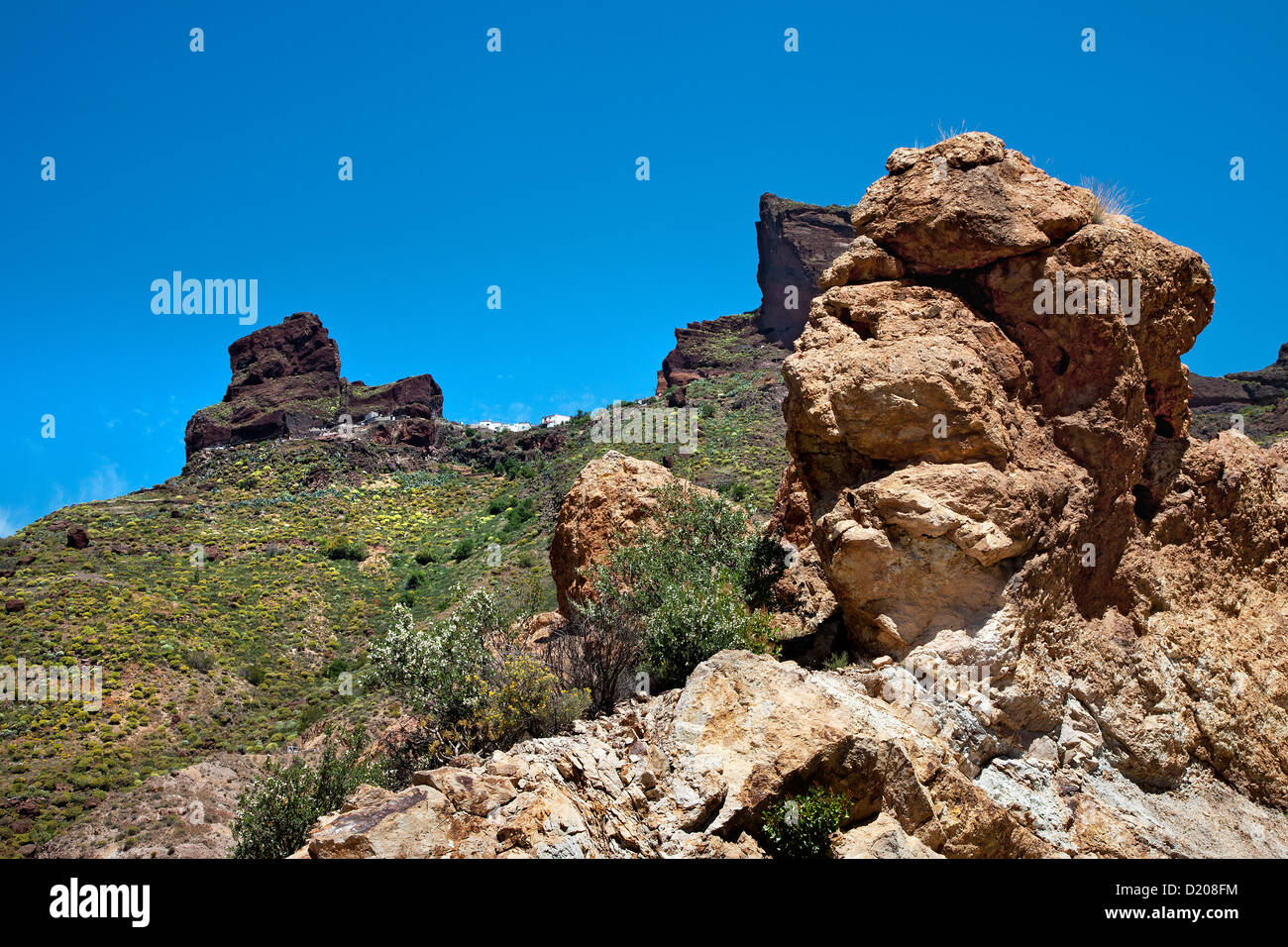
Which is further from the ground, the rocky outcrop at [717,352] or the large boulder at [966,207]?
the rocky outcrop at [717,352]

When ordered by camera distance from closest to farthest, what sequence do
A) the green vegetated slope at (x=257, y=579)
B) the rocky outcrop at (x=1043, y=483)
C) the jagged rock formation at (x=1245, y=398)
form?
1. the rocky outcrop at (x=1043, y=483)
2. the green vegetated slope at (x=257, y=579)
3. the jagged rock formation at (x=1245, y=398)

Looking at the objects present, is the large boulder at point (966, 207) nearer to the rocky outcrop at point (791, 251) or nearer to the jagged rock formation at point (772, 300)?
the jagged rock formation at point (772, 300)

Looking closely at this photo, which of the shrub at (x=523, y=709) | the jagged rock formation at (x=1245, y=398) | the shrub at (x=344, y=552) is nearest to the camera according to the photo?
the shrub at (x=523, y=709)

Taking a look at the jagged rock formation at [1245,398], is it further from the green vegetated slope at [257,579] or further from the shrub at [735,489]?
the shrub at [735,489]

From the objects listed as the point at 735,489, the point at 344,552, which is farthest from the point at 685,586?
the point at 344,552

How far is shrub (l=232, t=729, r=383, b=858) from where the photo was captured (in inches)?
471

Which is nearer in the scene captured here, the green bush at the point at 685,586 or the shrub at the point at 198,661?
the green bush at the point at 685,586

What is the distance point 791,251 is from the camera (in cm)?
10750

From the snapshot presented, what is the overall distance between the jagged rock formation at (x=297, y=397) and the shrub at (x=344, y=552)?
28.1m

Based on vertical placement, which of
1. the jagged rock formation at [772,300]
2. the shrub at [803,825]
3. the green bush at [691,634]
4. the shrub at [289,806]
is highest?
the jagged rock formation at [772,300]

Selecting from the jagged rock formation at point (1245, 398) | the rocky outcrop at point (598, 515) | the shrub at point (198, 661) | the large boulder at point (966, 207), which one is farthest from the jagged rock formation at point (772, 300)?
the large boulder at point (966, 207)

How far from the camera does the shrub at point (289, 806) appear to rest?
39.2 ft

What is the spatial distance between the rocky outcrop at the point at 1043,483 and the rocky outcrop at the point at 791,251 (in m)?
87.3
